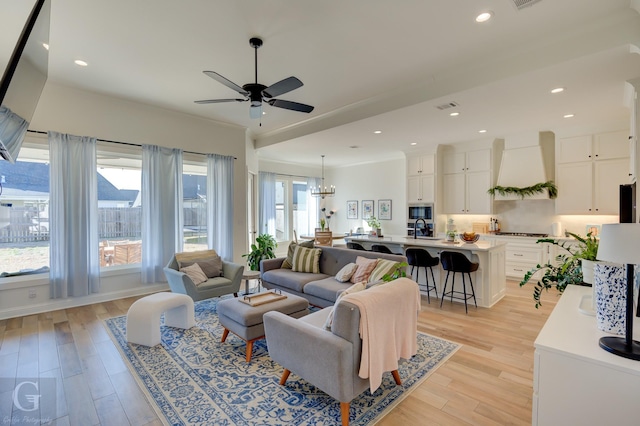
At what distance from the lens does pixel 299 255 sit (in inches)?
189

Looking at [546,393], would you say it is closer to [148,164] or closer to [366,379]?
[366,379]

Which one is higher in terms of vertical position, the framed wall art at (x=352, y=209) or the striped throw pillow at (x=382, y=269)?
the framed wall art at (x=352, y=209)

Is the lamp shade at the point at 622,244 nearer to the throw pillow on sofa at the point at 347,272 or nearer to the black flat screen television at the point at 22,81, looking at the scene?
the black flat screen television at the point at 22,81

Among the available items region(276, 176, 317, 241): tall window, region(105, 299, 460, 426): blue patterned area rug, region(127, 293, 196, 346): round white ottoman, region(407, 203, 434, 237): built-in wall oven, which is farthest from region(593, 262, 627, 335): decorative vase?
region(276, 176, 317, 241): tall window

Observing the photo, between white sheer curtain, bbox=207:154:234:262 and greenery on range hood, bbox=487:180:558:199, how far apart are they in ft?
18.2

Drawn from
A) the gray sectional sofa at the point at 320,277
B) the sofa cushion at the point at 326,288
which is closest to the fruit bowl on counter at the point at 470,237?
the gray sectional sofa at the point at 320,277

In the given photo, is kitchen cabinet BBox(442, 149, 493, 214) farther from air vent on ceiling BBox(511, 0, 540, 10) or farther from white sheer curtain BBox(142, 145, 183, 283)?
white sheer curtain BBox(142, 145, 183, 283)

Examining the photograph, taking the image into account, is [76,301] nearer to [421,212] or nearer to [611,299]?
[611,299]

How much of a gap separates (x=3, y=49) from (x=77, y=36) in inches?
40.2

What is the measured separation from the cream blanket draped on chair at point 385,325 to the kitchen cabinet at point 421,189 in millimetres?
5084

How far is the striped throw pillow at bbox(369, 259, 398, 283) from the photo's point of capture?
11.5 feet

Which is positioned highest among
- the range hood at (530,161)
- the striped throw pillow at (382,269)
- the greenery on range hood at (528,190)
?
the range hood at (530,161)

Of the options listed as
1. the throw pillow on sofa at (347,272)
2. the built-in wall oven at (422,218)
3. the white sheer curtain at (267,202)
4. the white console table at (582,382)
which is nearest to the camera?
the white console table at (582,382)

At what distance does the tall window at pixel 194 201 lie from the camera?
18.5 ft
